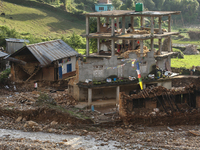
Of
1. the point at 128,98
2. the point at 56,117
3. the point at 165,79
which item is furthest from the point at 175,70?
the point at 56,117

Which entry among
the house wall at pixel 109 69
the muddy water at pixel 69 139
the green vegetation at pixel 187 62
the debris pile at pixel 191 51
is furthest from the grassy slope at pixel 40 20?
the muddy water at pixel 69 139

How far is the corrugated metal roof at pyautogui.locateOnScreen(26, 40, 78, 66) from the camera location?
42.0 m

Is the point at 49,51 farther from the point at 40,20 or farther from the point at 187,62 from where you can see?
the point at 40,20

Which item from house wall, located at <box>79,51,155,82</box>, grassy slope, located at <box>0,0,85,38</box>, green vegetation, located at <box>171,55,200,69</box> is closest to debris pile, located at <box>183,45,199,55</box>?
green vegetation, located at <box>171,55,200,69</box>

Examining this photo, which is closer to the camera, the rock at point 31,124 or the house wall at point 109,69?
the rock at point 31,124

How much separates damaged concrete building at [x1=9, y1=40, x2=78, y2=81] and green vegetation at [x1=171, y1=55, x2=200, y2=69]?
1994 centimetres

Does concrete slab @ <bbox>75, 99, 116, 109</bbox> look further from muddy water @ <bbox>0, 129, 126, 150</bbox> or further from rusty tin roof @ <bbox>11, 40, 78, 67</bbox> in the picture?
rusty tin roof @ <bbox>11, 40, 78, 67</bbox>

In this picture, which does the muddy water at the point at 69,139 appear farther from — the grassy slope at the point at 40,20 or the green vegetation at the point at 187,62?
the grassy slope at the point at 40,20

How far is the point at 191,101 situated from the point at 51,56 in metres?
18.1

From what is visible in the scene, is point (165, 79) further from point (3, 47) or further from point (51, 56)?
point (3, 47)

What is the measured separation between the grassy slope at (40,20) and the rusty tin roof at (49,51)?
30.4 meters

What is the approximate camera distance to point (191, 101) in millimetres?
34250

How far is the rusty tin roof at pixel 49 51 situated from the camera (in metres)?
41.9

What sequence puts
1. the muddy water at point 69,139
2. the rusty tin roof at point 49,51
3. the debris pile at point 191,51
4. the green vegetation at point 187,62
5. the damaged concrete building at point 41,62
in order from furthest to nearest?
1. the debris pile at point 191,51
2. the green vegetation at point 187,62
3. the damaged concrete building at point 41,62
4. the rusty tin roof at point 49,51
5. the muddy water at point 69,139
